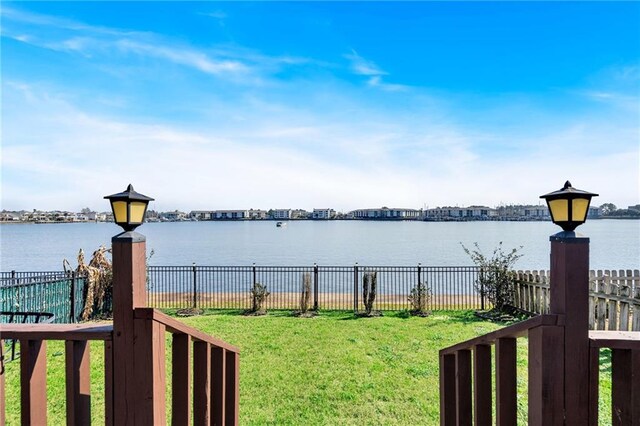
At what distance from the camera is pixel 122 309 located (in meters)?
1.60

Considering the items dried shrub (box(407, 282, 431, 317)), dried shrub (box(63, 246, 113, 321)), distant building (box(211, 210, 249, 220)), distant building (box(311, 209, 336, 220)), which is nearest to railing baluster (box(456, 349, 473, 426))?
dried shrub (box(407, 282, 431, 317))

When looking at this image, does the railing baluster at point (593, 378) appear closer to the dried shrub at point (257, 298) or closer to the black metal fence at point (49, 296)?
the black metal fence at point (49, 296)

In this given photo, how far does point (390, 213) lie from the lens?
411 ft

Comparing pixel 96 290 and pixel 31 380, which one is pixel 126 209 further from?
pixel 96 290

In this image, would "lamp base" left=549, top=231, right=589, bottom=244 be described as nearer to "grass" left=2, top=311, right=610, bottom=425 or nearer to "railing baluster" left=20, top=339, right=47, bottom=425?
"railing baluster" left=20, top=339, right=47, bottom=425

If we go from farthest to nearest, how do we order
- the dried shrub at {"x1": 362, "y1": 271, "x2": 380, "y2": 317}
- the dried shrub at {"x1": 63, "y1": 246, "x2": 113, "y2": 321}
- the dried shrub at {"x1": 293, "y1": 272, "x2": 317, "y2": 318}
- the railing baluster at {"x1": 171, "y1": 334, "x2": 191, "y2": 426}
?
the dried shrub at {"x1": 293, "y1": 272, "x2": 317, "y2": 318} < the dried shrub at {"x1": 362, "y1": 271, "x2": 380, "y2": 317} < the dried shrub at {"x1": 63, "y1": 246, "x2": 113, "y2": 321} < the railing baluster at {"x1": 171, "y1": 334, "x2": 191, "y2": 426}

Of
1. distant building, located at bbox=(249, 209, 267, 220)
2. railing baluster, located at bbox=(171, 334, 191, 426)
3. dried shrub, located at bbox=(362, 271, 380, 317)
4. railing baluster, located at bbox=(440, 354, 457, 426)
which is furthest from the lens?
distant building, located at bbox=(249, 209, 267, 220)

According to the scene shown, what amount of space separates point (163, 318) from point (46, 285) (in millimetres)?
9607

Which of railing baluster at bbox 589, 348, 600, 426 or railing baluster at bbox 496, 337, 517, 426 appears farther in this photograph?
railing baluster at bbox 496, 337, 517, 426

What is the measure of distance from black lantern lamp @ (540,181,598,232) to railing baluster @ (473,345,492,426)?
0.85 m

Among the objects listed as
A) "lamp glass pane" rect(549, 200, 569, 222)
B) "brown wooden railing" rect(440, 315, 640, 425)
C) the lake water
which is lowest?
the lake water

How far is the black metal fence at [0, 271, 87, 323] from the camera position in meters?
7.90

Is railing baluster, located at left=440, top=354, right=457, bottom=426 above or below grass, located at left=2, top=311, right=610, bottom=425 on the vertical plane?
above

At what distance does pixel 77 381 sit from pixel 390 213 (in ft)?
415
